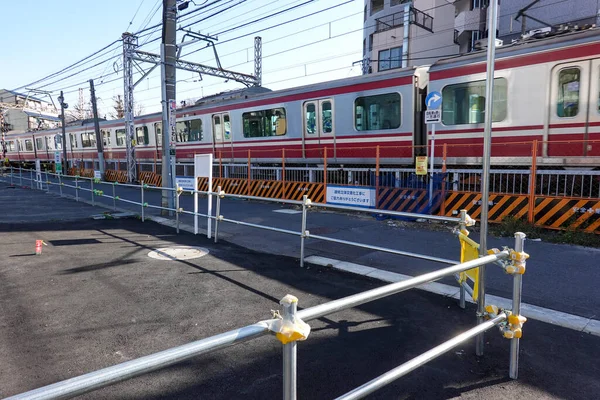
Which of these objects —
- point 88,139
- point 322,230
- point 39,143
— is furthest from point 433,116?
point 39,143

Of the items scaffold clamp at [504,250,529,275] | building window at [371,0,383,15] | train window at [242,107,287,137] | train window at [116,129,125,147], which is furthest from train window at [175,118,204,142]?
building window at [371,0,383,15]

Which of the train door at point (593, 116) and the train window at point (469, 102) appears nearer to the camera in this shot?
the train door at point (593, 116)

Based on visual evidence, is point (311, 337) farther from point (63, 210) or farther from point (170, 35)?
point (63, 210)

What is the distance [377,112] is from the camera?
1242cm

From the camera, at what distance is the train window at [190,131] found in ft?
65.1

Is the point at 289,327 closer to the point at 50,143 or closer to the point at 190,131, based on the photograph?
the point at 190,131

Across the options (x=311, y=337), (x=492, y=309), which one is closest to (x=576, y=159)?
(x=492, y=309)

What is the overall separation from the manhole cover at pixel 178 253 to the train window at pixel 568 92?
8.71 meters

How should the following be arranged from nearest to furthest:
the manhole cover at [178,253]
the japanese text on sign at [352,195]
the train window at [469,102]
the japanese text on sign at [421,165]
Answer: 1. the manhole cover at [178,253]
2. the train window at [469,102]
3. the japanese text on sign at [421,165]
4. the japanese text on sign at [352,195]

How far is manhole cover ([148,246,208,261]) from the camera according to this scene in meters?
7.00

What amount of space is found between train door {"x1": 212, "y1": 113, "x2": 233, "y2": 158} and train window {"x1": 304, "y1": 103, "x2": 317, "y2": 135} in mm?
4845

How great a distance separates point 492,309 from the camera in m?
3.14

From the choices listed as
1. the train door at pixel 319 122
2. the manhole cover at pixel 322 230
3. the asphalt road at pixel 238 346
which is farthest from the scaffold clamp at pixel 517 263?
the train door at pixel 319 122

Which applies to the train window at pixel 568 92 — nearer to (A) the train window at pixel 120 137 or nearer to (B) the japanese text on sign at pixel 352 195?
(B) the japanese text on sign at pixel 352 195
